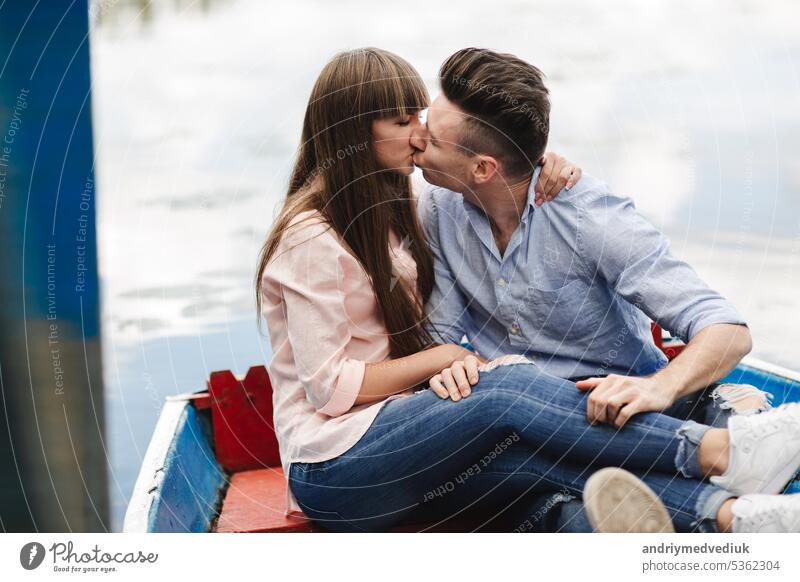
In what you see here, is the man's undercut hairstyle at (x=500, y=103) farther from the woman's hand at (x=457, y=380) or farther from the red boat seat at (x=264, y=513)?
the red boat seat at (x=264, y=513)

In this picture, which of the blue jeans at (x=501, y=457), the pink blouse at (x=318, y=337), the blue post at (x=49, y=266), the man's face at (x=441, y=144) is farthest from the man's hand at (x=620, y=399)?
the blue post at (x=49, y=266)

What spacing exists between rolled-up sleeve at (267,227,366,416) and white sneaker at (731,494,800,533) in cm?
47

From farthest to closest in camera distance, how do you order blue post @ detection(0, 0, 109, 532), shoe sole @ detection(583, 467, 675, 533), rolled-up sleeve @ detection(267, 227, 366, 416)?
blue post @ detection(0, 0, 109, 532) → rolled-up sleeve @ detection(267, 227, 366, 416) → shoe sole @ detection(583, 467, 675, 533)

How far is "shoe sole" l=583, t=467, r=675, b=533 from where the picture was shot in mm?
1009

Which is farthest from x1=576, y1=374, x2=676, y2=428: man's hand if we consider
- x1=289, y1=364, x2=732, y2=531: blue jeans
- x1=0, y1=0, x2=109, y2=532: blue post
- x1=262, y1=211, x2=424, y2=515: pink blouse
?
x1=0, y1=0, x2=109, y2=532: blue post

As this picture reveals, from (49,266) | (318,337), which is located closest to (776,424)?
(318,337)

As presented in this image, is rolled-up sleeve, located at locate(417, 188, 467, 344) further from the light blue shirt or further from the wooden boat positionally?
the wooden boat

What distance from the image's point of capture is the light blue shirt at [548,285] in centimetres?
124

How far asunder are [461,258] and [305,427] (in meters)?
0.34

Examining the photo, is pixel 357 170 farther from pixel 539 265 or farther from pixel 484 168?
pixel 539 265

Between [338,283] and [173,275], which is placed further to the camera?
[173,275]

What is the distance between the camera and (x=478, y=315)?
1330mm
